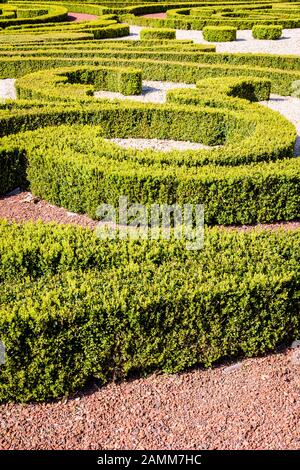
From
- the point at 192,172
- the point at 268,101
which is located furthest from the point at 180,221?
the point at 268,101

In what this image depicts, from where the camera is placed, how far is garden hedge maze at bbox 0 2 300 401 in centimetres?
645

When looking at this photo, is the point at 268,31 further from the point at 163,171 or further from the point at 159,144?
the point at 163,171

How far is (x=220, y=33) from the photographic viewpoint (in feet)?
100

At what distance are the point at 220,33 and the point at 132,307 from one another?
27.0m

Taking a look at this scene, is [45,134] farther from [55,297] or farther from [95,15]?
[95,15]

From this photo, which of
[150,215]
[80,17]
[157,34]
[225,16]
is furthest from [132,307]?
[80,17]

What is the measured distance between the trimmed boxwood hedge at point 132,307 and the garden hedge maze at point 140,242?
0.02m

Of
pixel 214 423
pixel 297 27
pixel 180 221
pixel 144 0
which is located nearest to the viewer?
pixel 214 423

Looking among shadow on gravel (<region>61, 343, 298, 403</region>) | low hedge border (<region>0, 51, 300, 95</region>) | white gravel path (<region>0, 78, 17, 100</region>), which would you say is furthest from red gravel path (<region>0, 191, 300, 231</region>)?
low hedge border (<region>0, 51, 300, 95</region>)

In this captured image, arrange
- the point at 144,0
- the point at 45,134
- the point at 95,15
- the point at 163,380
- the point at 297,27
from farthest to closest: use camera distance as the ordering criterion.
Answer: the point at 144,0 < the point at 95,15 < the point at 297,27 < the point at 45,134 < the point at 163,380

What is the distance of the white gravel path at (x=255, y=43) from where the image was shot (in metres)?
27.9

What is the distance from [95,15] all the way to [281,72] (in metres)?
26.4

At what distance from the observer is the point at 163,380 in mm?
6801

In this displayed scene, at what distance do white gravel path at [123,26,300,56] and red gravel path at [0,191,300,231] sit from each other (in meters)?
18.5
